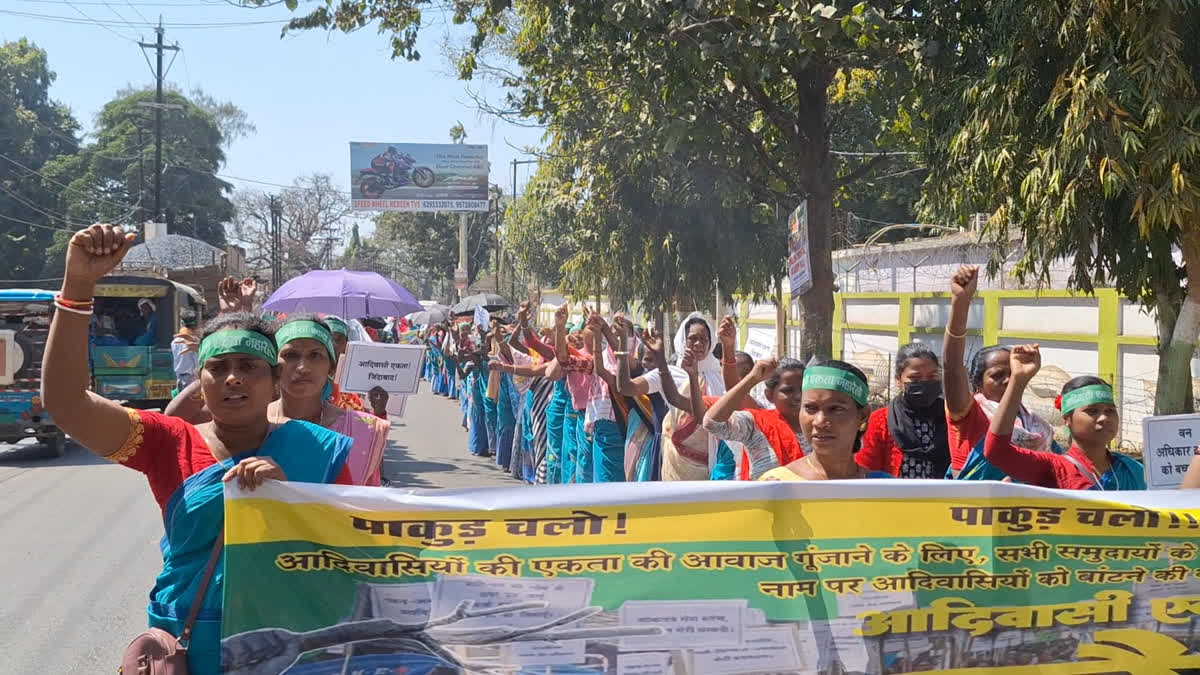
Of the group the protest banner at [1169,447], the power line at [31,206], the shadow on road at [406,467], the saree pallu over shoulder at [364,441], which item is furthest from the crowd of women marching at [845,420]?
the power line at [31,206]

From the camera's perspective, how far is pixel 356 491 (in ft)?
9.90

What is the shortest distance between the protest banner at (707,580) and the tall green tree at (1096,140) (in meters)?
2.87

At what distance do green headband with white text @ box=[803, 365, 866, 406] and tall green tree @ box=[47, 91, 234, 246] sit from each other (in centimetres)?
4786

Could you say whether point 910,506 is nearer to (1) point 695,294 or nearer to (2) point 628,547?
(2) point 628,547

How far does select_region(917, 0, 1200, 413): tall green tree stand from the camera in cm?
563

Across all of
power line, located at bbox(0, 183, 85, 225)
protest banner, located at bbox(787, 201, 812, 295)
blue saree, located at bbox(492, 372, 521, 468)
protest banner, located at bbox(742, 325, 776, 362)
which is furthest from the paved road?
power line, located at bbox(0, 183, 85, 225)

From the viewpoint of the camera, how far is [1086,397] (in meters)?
4.10

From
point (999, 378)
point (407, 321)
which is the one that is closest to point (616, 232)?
point (999, 378)

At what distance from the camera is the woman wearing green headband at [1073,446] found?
380 cm

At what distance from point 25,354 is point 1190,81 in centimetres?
1200

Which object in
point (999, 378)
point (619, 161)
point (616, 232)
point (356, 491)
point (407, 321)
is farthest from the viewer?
point (407, 321)

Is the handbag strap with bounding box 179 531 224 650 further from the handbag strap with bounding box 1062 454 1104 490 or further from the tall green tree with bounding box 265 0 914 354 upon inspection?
the tall green tree with bounding box 265 0 914 354

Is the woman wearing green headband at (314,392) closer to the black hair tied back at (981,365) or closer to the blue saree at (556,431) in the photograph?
the black hair tied back at (981,365)

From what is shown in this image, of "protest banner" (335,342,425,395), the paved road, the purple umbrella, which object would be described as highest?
the purple umbrella
